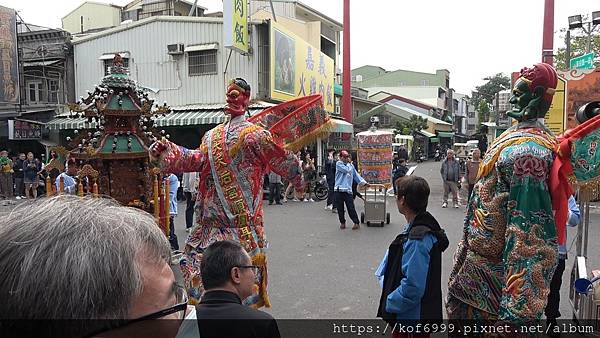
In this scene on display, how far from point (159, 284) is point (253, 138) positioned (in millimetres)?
1862

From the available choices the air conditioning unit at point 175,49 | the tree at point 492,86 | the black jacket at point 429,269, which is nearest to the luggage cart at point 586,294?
the black jacket at point 429,269

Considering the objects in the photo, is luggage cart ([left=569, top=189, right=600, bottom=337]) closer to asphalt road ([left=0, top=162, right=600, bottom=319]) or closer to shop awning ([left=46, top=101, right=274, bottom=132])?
asphalt road ([left=0, top=162, right=600, bottom=319])

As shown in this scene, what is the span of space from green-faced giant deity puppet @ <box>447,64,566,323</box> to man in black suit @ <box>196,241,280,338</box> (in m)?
0.98

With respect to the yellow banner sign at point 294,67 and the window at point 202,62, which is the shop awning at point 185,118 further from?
the yellow banner sign at point 294,67

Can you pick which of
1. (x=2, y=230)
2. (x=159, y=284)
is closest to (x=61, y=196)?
(x=2, y=230)

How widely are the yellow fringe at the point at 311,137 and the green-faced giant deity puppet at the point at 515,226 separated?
1067 mm

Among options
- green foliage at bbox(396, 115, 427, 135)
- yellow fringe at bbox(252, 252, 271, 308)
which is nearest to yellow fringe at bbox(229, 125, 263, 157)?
yellow fringe at bbox(252, 252, 271, 308)

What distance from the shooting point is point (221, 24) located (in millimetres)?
13922

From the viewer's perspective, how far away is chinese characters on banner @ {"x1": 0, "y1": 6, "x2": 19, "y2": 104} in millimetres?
13875

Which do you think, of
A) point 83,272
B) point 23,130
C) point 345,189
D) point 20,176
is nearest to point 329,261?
point 345,189

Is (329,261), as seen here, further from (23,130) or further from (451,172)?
(23,130)

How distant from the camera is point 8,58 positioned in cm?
1399

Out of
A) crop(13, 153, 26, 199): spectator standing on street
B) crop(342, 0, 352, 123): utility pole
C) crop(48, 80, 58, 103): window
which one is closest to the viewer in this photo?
crop(13, 153, 26, 199): spectator standing on street

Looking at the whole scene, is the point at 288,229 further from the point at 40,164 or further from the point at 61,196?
the point at 40,164
